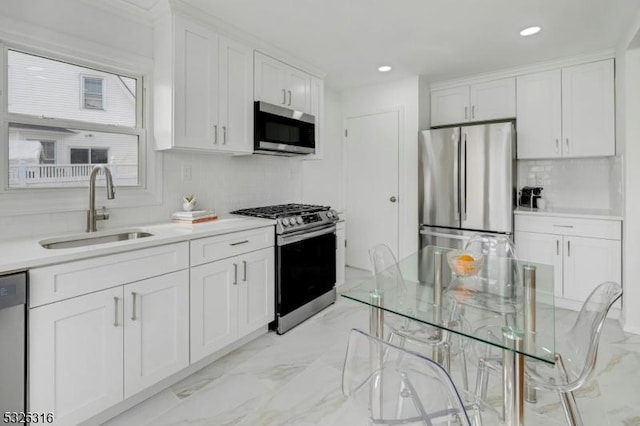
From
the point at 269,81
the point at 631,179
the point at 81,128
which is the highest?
the point at 269,81

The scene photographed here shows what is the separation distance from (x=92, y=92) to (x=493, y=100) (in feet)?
12.3

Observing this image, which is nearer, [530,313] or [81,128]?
[530,313]

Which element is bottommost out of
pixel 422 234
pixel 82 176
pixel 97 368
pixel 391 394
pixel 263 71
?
pixel 97 368

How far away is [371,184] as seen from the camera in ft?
14.3

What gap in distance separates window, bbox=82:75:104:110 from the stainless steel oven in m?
1.30

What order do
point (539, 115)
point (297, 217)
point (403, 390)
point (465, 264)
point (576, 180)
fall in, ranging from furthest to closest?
point (576, 180), point (539, 115), point (297, 217), point (465, 264), point (403, 390)

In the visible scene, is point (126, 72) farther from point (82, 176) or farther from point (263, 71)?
point (263, 71)

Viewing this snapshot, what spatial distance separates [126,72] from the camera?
2.41 metres

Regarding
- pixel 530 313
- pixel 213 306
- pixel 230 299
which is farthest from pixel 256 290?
pixel 530 313

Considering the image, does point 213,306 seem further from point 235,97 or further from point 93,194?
point 235,97

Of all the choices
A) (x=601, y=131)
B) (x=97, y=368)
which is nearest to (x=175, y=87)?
(x=97, y=368)

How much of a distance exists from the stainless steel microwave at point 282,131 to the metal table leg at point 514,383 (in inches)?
91.3

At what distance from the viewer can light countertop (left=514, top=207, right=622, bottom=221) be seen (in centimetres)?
301

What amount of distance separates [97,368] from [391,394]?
4.72 ft
